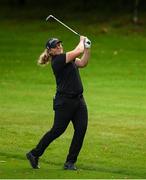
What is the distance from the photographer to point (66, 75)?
1306cm

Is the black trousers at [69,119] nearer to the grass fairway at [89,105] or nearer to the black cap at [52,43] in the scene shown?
the grass fairway at [89,105]

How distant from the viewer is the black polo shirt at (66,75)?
13.0m

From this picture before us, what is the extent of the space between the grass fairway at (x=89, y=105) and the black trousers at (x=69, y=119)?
413mm

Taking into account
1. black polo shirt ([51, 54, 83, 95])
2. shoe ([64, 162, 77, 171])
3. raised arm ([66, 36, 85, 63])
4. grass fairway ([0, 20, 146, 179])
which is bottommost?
grass fairway ([0, 20, 146, 179])

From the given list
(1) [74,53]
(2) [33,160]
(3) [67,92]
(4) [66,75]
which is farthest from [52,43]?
(2) [33,160]

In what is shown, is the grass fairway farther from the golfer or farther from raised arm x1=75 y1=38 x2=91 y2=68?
raised arm x1=75 y1=38 x2=91 y2=68

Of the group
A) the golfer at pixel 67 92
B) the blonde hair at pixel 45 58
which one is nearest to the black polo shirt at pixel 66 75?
the golfer at pixel 67 92

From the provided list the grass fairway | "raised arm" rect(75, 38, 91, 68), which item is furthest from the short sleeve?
the grass fairway

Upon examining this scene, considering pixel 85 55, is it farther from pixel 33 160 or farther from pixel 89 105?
pixel 89 105

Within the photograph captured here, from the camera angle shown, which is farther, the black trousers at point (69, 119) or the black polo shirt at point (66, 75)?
the black trousers at point (69, 119)

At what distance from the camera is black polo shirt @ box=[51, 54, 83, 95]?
13.0 metres

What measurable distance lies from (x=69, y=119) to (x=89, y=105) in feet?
28.6

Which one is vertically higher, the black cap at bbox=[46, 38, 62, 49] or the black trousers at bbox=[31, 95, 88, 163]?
the black cap at bbox=[46, 38, 62, 49]

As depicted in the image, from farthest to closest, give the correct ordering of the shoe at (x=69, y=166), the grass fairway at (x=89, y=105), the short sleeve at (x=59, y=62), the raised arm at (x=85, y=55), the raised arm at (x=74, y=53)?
the grass fairway at (x=89, y=105)
the shoe at (x=69, y=166)
the raised arm at (x=85, y=55)
the short sleeve at (x=59, y=62)
the raised arm at (x=74, y=53)
